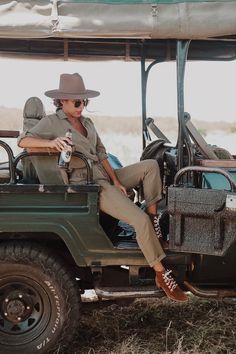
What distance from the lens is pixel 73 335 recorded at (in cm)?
444

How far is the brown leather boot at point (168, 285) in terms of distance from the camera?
434cm

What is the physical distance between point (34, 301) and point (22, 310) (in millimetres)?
101

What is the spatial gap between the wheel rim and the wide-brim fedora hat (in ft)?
4.13

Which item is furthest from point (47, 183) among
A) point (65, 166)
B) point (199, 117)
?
point (199, 117)

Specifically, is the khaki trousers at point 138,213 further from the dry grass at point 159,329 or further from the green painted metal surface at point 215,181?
the dry grass at point 159,329

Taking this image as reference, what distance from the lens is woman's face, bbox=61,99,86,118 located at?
455cm

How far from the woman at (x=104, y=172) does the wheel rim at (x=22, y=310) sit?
739mm

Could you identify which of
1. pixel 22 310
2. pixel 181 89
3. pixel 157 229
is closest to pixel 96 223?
pixel 157 229

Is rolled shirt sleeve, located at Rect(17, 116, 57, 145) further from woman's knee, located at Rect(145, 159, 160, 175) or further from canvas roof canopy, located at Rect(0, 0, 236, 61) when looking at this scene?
woman's knee, located at Rect(145, 159, 160, 175)

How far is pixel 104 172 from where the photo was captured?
15.3 feet

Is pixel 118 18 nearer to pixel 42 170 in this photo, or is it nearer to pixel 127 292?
pixel 42 170

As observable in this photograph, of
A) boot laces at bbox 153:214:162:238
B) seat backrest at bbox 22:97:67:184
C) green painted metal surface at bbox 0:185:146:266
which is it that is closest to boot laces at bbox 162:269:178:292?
boot laces at bbox 153:214:162:238

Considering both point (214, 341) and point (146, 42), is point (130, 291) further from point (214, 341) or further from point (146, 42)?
point (146, 42)

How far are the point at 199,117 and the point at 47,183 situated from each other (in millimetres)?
30371
